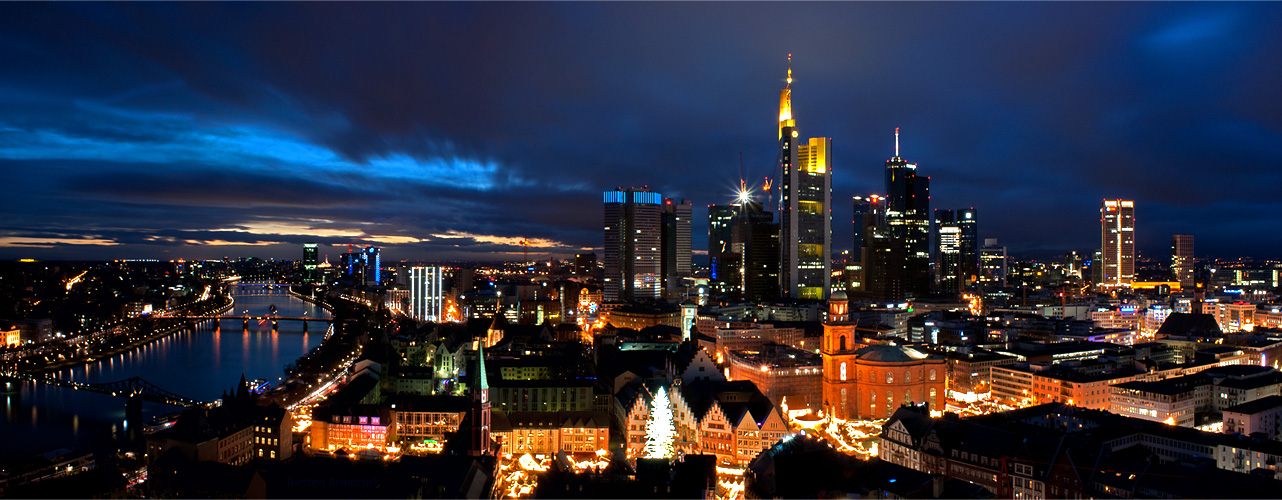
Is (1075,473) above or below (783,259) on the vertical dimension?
below

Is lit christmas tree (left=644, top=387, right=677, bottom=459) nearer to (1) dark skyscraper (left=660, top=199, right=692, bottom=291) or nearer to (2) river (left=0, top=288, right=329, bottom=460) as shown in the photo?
(2) river (left=0, top=288, right=329, bottom=460)

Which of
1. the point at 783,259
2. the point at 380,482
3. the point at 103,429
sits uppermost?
the point at 783,259

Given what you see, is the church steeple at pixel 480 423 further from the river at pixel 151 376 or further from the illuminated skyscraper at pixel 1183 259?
Answer: the illuminated skyscraper at pixel 1183 259

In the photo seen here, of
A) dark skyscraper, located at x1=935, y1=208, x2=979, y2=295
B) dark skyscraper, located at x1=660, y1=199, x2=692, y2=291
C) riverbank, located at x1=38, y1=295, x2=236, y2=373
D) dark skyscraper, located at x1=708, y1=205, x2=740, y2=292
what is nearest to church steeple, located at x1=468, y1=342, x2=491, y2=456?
riverbank, located at x1=38, y1=295, x2=236, y2=373

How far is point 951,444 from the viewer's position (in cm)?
1788

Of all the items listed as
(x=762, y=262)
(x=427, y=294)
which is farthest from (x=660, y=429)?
(x=427, y=294)

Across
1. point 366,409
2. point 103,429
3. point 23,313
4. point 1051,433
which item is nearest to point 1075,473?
point 1051,433

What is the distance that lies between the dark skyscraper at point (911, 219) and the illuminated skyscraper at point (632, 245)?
27.6 meters

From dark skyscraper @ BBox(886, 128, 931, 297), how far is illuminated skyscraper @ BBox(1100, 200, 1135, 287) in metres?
22.4

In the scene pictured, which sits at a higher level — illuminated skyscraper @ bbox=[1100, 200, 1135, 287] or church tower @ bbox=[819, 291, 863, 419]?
illuminated skyscraper @ bbox=[1100, 200, 1135, 287]

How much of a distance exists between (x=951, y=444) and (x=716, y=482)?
564cm

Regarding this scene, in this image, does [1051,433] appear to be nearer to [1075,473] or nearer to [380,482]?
[1075,473]

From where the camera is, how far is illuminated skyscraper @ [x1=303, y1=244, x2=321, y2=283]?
131 metres

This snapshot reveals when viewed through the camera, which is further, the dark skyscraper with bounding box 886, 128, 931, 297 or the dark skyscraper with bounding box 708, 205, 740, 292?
the dark skyscraper with bounding box 708, 205, 740, 292
